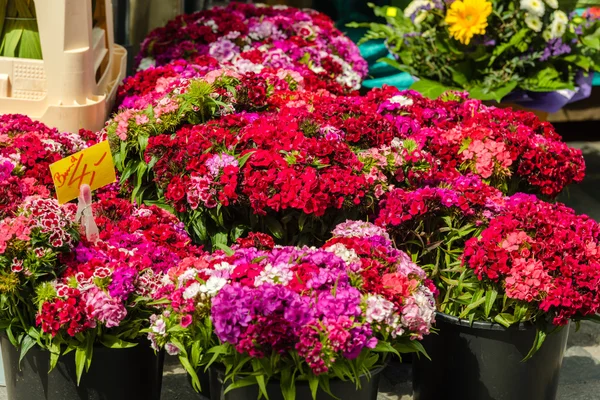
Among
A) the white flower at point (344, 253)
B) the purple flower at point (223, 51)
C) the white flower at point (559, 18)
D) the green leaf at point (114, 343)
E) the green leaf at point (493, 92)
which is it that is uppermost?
the white flower at point (559, 18)

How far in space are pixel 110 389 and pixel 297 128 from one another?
111 centimetres

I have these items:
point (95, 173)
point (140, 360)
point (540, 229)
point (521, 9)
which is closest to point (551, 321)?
point (540, 229)

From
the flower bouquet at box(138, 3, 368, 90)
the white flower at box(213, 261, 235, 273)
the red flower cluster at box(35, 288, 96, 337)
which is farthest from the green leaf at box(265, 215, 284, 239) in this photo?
the flower bouquet at box(138, 3, 368, 90)

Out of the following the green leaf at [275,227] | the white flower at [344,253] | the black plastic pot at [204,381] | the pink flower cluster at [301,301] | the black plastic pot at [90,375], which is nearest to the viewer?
the pink flower cluster at [301,301]

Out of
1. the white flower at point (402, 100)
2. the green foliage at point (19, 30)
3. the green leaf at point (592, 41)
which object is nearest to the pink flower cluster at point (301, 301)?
the white flower at point (402, 100)

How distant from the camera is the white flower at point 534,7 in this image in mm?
4598

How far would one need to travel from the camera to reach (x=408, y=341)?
7.75ft

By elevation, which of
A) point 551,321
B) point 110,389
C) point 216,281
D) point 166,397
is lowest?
point 166,397

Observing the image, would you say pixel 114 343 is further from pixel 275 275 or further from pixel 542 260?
pixel 542 260

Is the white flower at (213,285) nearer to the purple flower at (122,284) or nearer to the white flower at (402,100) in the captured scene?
the purple flower at (122,284)

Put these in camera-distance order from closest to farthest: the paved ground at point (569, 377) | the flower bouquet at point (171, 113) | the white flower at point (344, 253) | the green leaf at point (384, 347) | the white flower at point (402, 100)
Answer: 1. the green leaf at point (384, 347)
2. the white flower at point (344, 253)
3. the flower bouquet at point (171, 113)
4. the paved ground at point (569, 377)
5. the white flower at point (402, 100)

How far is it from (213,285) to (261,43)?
2.63 metres

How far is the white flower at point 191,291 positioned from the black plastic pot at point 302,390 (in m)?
0.23

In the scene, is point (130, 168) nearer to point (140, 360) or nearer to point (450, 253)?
point (140, 360)
